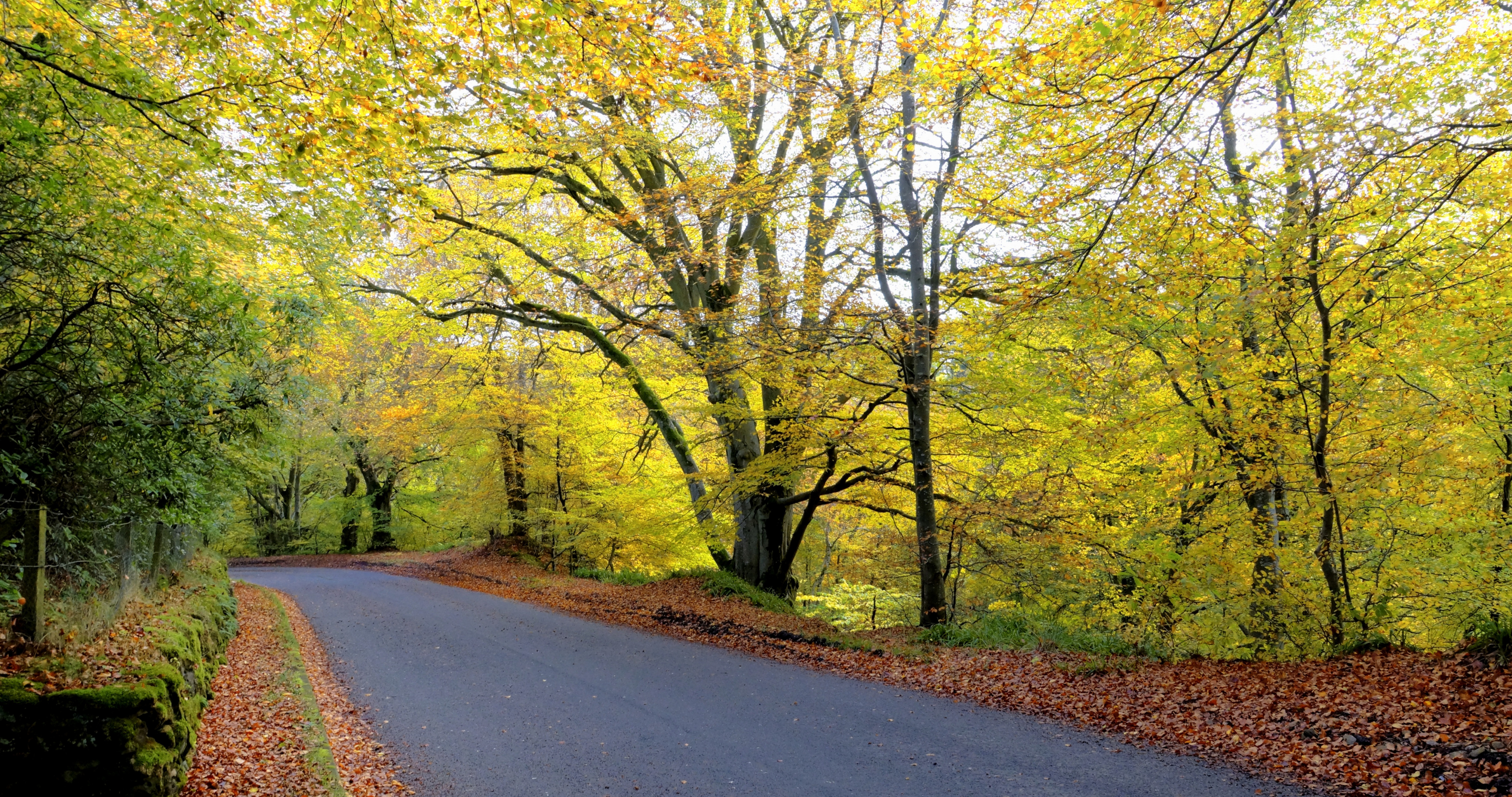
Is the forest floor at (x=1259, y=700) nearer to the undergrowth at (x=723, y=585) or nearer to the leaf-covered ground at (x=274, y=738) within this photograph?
the undergrowth at (x=723, y=585)

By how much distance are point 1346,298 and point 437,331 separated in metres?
15.2

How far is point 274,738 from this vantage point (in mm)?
6520

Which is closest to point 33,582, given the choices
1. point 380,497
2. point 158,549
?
point 158,549

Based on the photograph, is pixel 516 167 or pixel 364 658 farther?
pixel 516 167

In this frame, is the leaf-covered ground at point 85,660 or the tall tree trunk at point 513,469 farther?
the tall tree trunk at point 513,469

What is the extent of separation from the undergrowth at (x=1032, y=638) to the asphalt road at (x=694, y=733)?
2259mm

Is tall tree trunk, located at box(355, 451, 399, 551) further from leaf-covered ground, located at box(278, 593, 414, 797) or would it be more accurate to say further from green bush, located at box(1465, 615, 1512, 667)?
green bush, located at box(1465, 615, 1512, 667)

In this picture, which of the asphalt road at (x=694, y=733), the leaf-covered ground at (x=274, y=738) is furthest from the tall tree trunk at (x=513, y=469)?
the leaf-covered ground at (x=274, y=738)

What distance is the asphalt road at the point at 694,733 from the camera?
17.9 ft

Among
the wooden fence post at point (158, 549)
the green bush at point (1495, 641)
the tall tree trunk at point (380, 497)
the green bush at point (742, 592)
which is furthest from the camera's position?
the tall tree trunk at point (380, 497)

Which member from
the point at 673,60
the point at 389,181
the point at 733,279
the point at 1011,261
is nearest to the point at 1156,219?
the point at 1011,261

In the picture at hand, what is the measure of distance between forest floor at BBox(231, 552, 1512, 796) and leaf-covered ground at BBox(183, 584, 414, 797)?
503 cm

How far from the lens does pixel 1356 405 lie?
848 centimetres

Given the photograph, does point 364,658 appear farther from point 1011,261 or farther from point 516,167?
point 1011,261
